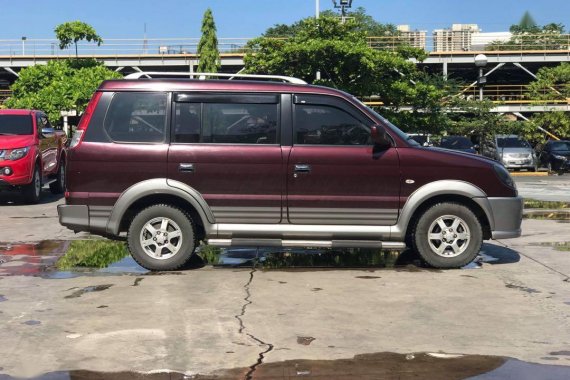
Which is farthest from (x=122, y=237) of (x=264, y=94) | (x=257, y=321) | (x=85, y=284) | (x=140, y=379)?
(x=140, y=379)

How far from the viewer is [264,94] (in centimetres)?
792

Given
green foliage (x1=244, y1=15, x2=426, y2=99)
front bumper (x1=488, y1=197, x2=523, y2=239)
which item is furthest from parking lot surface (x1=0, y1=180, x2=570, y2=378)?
green foliage (x1=244, y1=15, x2=426, y2=99)

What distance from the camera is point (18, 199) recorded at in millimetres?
15883

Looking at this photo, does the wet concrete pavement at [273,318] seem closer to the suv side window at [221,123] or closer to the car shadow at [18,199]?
the suv side window at [221,123]

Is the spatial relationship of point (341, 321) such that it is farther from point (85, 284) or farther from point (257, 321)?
point (85, 284)

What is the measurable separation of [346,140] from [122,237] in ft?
9.41

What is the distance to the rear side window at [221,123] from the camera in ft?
25.8

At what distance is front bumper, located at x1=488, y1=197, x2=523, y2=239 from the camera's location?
7.93 metres

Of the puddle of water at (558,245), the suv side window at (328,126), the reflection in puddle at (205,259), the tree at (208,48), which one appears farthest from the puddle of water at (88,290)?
the tree at (208,48)

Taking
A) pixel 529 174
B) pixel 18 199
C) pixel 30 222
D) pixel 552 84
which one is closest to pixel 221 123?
pixel 30 222

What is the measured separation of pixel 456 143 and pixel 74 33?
66.8ft

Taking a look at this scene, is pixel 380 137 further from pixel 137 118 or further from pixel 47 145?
pixel 47 145

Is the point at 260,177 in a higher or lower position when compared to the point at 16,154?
lower

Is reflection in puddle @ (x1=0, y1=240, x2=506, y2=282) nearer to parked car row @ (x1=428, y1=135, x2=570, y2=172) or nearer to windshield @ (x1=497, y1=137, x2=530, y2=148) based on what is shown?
parked car row @ (x1=428, y1=135, x2=570, y2=172)
